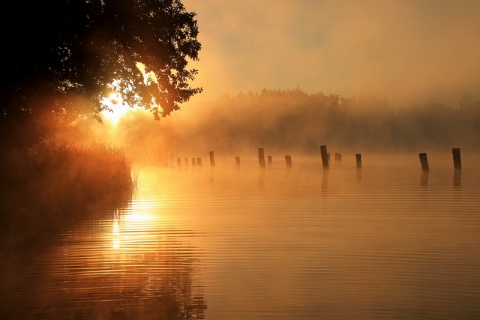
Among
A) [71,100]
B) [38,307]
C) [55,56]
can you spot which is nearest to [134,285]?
[38,307]

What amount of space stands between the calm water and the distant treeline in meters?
106

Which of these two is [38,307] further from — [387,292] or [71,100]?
[71,100]

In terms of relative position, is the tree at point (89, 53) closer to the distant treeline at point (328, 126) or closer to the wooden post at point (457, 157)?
the wooden post at point (457, 157)

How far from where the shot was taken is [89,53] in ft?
71.1

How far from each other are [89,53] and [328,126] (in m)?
116

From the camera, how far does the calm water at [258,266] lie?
7.01 meters

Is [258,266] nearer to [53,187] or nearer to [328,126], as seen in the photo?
[53,187]

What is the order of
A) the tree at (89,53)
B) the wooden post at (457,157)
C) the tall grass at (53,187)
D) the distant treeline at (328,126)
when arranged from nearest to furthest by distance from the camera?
the tall grass at (53,187), the tree at (89,53), the wooden post at (457,157), the distant treeline at (328,126)

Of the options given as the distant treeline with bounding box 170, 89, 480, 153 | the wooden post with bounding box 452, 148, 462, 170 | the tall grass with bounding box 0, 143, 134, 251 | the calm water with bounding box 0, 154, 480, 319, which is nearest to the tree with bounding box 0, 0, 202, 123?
the tall grass with bounding box 0, 143, 134, 251

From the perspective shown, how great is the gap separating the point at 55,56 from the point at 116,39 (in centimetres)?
286

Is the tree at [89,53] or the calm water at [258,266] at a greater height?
the tree at [89,53]

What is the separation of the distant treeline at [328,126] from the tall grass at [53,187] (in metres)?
96.0

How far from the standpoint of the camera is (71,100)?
2303cm

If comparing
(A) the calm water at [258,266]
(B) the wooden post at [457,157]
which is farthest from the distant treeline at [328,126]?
(A) the calm water at [258,266]
